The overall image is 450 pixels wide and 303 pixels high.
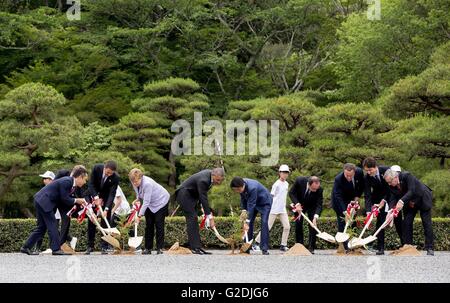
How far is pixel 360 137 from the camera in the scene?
25000 millimetres

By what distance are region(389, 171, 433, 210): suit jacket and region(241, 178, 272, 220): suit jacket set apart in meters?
2.07

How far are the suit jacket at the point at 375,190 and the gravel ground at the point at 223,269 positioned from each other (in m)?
1.40

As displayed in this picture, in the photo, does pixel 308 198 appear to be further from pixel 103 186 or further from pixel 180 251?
pixel 103 186

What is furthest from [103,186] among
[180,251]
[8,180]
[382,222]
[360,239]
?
[8,180]

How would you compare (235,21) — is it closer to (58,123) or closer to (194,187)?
(58,123)

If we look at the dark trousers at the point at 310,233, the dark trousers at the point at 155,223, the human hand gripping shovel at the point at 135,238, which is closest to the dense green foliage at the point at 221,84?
the dark trousers at the point at 310,233

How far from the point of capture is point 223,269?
12.5 m

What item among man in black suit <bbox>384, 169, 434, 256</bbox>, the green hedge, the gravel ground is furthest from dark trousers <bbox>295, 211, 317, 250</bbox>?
the green hedge

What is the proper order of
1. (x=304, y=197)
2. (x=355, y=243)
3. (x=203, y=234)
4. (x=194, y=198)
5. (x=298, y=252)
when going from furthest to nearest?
(x=203, y=234) → (x=304, y=197) → (x=298, y=252) → (x=194, y=198) → (x=355, y=243)

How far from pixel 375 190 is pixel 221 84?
23169 mm

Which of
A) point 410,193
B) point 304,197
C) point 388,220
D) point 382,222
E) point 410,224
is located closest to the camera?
point 410,193

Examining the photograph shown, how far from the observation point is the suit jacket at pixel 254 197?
1616 centimetres

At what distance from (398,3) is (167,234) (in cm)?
1506

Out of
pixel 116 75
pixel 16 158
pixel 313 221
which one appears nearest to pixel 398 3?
pixel 116 75
